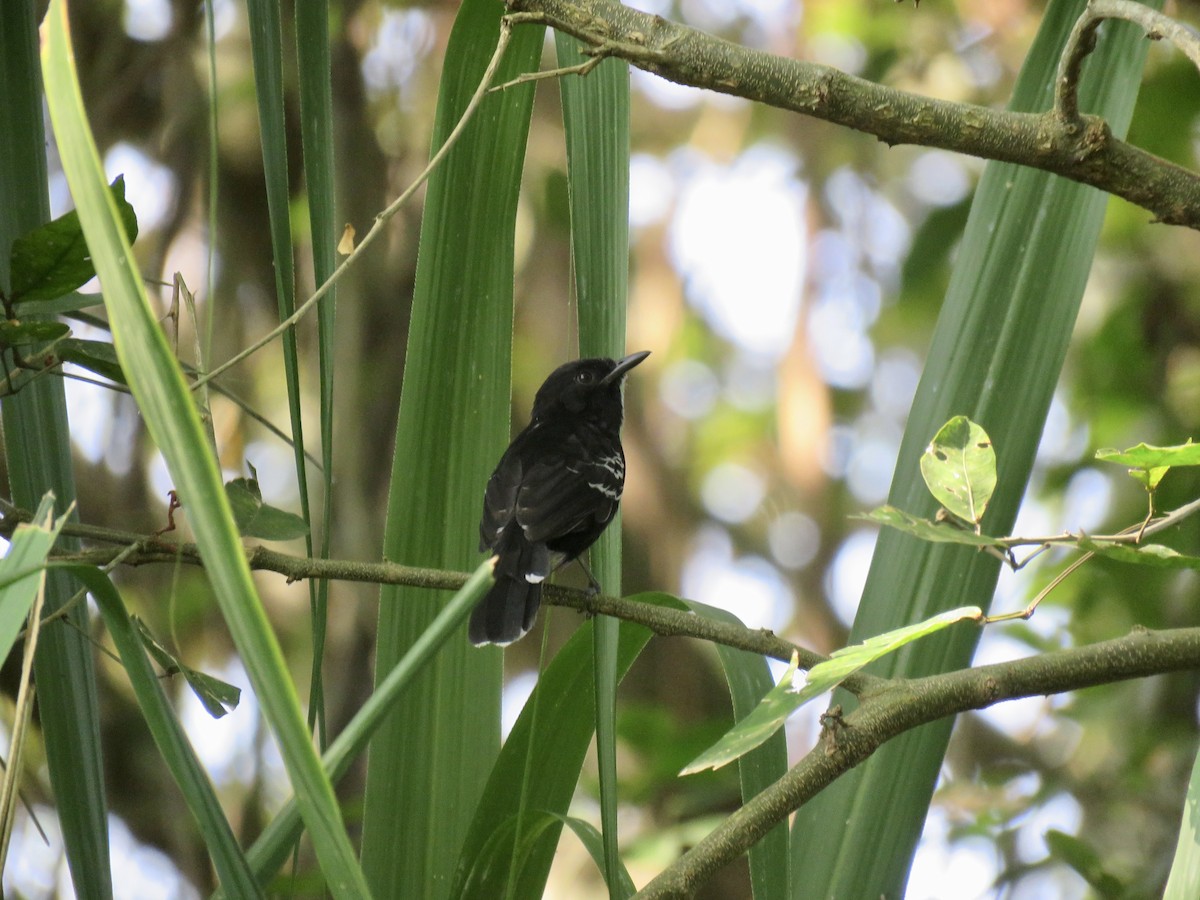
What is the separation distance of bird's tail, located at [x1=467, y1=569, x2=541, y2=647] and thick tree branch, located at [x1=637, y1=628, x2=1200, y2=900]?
68 centimetres

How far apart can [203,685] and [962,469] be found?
1.02m

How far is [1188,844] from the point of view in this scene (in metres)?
1.24

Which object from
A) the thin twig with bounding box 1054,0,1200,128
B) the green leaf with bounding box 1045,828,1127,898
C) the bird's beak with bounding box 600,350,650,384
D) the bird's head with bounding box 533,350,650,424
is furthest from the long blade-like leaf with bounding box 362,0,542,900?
the bird's head with bounding box 533,350,650,424

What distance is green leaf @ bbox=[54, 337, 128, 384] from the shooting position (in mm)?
1634

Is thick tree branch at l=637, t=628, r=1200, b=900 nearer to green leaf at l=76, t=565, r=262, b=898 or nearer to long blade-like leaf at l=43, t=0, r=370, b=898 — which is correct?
green leaf at l=76, t=565, r=262, b=898

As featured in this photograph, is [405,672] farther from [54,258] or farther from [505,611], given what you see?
[505,611]

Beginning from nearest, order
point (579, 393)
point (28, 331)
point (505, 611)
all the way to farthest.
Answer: point (28, 331) → point (505, 611) → point (579, 393)

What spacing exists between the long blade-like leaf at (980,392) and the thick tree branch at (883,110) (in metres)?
0.50

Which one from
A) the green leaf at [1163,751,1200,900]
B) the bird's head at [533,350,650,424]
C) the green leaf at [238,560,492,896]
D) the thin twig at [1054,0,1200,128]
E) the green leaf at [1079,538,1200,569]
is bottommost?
the green leaf at [1163,751,1200,900]

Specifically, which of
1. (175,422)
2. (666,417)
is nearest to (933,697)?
(175,422)

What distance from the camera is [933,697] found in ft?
5.14

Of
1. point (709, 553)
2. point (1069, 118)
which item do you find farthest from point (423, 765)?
point (709, 553)

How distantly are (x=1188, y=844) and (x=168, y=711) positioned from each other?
3.52 ft

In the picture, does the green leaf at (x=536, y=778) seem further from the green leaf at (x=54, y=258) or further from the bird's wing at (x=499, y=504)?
the bird's wing at (x=499, y=504)
